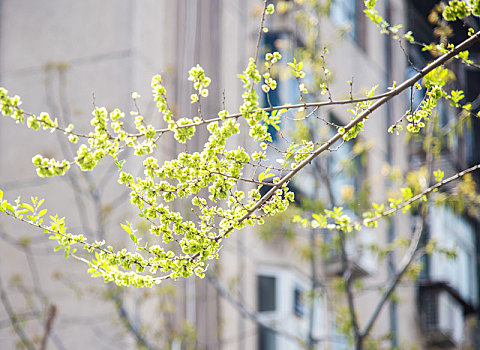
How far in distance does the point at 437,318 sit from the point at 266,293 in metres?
7.50

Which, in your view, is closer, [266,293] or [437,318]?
[266,293]

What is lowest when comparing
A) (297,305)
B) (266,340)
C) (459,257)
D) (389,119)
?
(266,340)

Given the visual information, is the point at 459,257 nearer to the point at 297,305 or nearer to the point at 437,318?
the point at 437,318

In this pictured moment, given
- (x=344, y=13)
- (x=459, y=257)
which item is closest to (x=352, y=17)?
(x=344, y=13)

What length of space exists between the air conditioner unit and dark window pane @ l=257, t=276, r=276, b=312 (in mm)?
6574

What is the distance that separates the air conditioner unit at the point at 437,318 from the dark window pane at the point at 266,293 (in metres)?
6.57

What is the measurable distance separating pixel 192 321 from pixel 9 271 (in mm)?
2106

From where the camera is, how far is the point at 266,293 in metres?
10.6

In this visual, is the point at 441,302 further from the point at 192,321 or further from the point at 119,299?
the point at 119,299

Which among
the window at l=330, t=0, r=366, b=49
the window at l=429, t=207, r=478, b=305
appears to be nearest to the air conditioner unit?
the window at l=429, t=207, r=478, b=305

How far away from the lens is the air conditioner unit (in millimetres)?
16516

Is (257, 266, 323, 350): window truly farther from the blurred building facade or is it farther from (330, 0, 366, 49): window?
(330, 0, 366, 49): window

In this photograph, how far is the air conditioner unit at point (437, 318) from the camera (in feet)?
54.2

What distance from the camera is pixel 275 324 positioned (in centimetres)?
971
